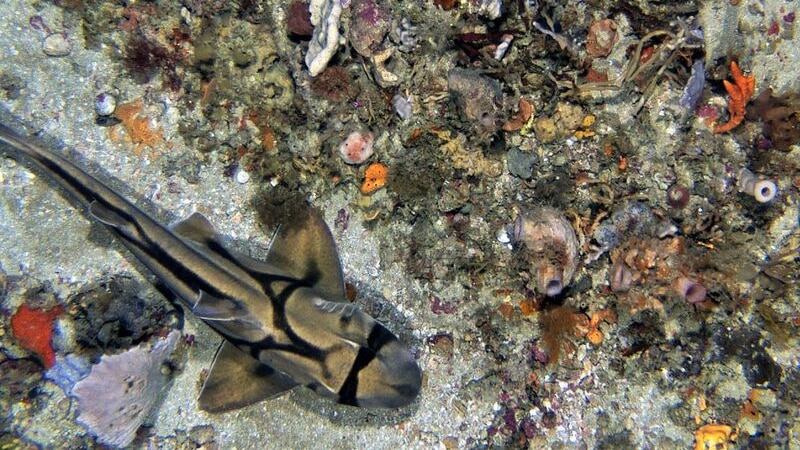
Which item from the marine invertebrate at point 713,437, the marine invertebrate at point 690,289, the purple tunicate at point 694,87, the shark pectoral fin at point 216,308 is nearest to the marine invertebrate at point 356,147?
the shark pectoral fin at point 216,308

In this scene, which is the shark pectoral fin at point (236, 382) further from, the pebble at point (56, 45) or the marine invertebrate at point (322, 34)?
the pebble at point (56, 45)

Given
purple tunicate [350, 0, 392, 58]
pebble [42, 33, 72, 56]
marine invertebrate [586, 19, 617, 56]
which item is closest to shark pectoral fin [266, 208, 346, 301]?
purple tunicate [350, 0, 392, 58]

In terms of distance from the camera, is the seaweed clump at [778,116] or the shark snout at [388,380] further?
the seaweed clump at [778,116]

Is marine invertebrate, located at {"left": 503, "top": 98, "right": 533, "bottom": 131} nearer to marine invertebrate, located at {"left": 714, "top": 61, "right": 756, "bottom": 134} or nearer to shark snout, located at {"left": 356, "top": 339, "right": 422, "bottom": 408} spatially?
marine invertebrate, located at {"left": 714, "top": 61, "right": 756, "bottom": 134}

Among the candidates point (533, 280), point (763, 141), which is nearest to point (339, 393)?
point (533, 280)

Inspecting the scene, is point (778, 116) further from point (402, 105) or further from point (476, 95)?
point (402, 105)

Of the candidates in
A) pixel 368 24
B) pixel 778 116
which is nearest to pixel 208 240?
pixel 368 24

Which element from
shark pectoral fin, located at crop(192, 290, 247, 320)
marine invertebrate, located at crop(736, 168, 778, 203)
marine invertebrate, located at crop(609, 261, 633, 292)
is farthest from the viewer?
marine invertebrate, located at crop(609, 261, 633, 292)
